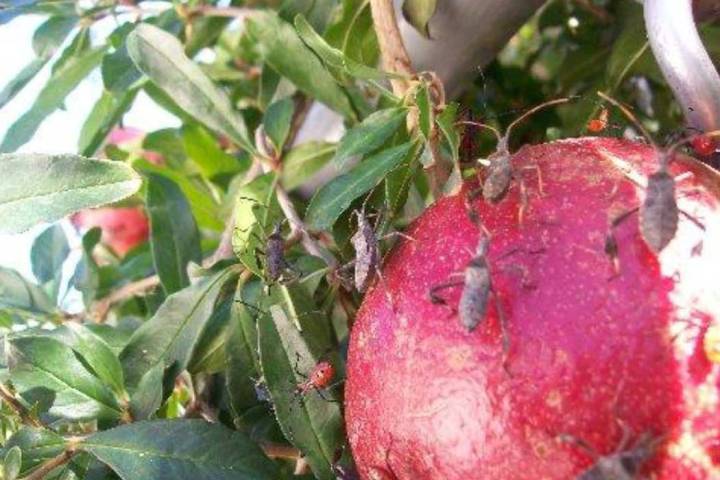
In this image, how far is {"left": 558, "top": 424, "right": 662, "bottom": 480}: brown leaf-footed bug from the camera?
613mm

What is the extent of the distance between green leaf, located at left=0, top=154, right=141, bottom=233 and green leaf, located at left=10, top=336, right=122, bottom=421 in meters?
0.11

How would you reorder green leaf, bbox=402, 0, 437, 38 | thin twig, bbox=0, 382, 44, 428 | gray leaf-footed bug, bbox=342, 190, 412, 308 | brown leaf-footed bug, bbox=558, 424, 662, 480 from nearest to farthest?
brown leaf-footed bug, bbox=558, 424, 662, 480 → gray leaf-footed bug, bbox=342, 190, 412, 308 → thin twig, bbox=0, 382, 44, 428 → green leaf, bbox=402, 0, 437, 38

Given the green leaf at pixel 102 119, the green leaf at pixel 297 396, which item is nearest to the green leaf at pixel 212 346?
the green leaf at pixel 297 396

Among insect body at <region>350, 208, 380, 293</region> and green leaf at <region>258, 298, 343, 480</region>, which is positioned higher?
insect body at <region>350, 208, 380, 293</region>

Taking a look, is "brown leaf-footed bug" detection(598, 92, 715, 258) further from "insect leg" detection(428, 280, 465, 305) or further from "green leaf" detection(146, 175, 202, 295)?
"green leaf" detection(146, 175, 202, 295)

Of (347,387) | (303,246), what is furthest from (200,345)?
(347,387)

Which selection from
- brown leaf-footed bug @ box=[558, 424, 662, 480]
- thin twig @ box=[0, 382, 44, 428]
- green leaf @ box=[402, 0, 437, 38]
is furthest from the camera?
green leaf @ box=[402, 0, 437, 38]

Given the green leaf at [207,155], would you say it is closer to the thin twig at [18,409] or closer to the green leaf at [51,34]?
the green leaf at [51,34]

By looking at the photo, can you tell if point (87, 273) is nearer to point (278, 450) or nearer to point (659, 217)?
point (278, 450)

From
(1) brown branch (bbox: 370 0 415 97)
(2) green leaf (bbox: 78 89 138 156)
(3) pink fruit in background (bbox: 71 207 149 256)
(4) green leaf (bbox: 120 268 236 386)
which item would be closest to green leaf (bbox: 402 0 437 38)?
(1) brown branch (bbox: 370 0 415 97)

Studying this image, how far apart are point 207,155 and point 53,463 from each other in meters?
0.65

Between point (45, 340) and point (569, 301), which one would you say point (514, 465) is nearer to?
point (569, 301)

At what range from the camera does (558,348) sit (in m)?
0.65

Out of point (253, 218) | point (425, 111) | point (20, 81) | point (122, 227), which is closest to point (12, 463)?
point (253, 218)
